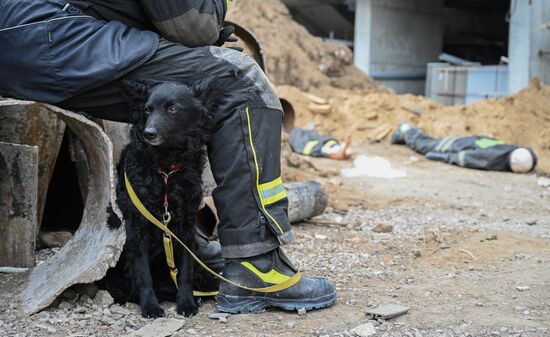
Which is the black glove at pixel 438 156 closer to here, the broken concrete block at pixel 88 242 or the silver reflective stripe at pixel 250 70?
the silver reflective stripe at pixel 250 70

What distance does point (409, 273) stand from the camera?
3684 mm

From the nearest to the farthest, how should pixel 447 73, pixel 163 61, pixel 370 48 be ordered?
Result: 1. pixel 163 61
2. pixel 447 73
3. pixel 370 48

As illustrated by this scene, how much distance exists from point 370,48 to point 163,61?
42.3 feet

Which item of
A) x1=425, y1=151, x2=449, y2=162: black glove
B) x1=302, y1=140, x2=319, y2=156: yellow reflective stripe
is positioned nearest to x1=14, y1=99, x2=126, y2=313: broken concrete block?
x1=302, y1=140, x2=319, y2=156: yellow reflective stripe

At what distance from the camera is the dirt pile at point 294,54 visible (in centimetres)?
1175

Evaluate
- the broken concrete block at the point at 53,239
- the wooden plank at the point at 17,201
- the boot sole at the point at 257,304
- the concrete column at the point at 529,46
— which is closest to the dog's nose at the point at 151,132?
the boot sole at the point at 257,304

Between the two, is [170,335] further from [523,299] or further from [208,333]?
[523,299]

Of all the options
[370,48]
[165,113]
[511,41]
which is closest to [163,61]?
[165,113]

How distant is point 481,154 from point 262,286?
5.77 metres

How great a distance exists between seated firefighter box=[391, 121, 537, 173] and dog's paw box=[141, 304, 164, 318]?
19.7 ft

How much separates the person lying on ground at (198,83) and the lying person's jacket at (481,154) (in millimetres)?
5531

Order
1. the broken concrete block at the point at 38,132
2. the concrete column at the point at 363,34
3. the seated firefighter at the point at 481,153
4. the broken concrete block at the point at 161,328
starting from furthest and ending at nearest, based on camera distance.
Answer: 1. the concrete column at the point at 363,34
2. the seated firefighter at the point at 481,153
3. the broken concrete block at the point at 38,132
4. the broken concrete block at the point at 161,328

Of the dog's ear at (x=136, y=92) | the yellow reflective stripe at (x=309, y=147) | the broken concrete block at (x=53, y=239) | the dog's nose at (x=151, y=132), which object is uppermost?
the dog's ear at (x=136, y=92)

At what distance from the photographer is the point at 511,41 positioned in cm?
1213
